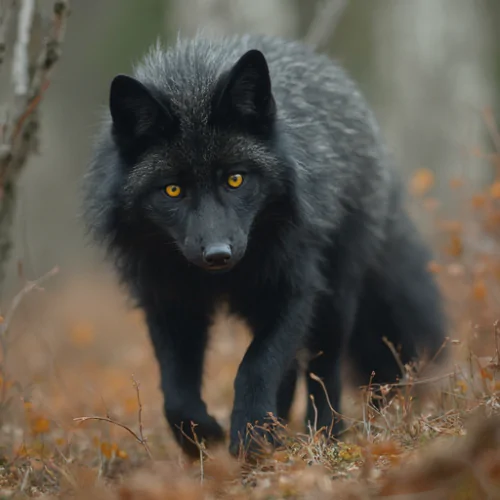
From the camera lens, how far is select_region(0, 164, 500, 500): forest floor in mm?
3041

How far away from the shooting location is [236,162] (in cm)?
473

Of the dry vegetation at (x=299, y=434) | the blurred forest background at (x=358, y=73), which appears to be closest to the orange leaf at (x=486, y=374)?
the dry vegetation at (x=299, y=434)

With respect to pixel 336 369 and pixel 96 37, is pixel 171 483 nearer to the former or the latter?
pixel 336 369

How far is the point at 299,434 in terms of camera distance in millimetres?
4121

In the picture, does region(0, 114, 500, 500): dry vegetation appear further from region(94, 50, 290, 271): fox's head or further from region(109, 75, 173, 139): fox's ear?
region(109, 75, 173, 139): fox's ear

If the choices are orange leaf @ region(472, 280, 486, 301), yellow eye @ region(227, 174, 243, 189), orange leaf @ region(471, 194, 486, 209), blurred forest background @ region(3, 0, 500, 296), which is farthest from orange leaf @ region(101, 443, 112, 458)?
blurred forest background @ region(3, 0, 500, 296)

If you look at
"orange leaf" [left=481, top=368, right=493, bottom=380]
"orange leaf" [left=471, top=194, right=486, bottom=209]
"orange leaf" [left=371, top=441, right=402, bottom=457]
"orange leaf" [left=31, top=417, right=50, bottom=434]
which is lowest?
"orange leaf" [left=31, top=417, right=50, bottom=434]

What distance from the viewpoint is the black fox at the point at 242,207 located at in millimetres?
4703

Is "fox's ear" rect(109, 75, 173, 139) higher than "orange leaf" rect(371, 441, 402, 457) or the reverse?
higher

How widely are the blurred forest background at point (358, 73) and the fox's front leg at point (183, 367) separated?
6044mm

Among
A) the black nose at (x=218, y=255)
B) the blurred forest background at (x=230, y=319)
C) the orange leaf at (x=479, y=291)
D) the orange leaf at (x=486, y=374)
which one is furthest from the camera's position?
the orange leaf at (x=479, y=291)

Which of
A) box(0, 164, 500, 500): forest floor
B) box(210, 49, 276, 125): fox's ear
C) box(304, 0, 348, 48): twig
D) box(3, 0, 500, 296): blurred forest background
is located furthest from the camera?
box(3, 0, 500, 296): blurred forest background

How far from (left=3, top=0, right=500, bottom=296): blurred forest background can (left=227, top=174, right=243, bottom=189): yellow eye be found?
6171mm

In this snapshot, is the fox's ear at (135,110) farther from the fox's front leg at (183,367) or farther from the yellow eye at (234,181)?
the fox's front leg at (183,367)
